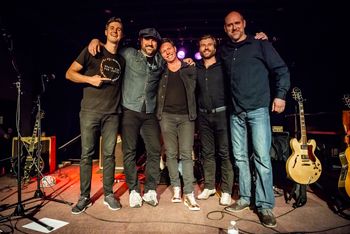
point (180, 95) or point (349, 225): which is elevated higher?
point (180, 95)

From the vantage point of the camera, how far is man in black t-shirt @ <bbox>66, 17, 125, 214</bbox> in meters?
2.89

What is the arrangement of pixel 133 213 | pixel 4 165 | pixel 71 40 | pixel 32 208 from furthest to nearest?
pixel 71 40, pixel 4 165, pixel 32 208, pixel 133 213

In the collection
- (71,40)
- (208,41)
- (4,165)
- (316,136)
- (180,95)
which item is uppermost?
(71,40)

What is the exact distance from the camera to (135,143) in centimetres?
313

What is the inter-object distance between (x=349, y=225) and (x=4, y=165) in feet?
20.2

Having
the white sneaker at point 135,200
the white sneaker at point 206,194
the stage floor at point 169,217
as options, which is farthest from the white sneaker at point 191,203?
the white sneaker at point 135,200

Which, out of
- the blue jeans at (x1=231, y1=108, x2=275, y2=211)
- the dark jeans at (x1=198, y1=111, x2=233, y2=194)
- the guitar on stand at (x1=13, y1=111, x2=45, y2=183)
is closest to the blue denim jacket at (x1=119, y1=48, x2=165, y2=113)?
the dark jeans at (x1=198, y1=111, x2=233, y2=194)

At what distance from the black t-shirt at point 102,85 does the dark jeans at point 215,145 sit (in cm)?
121

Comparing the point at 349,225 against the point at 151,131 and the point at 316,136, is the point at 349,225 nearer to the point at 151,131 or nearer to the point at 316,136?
the point at 151,131

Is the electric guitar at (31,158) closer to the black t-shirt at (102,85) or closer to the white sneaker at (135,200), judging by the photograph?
the black t-shirt at (102,85)

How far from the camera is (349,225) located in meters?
2.46

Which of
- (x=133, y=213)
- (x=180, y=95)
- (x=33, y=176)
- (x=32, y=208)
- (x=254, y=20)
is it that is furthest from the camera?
(x=254, y=20)

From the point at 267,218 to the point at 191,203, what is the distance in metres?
0.88

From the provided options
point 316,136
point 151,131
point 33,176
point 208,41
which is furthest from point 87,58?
point 316,136
